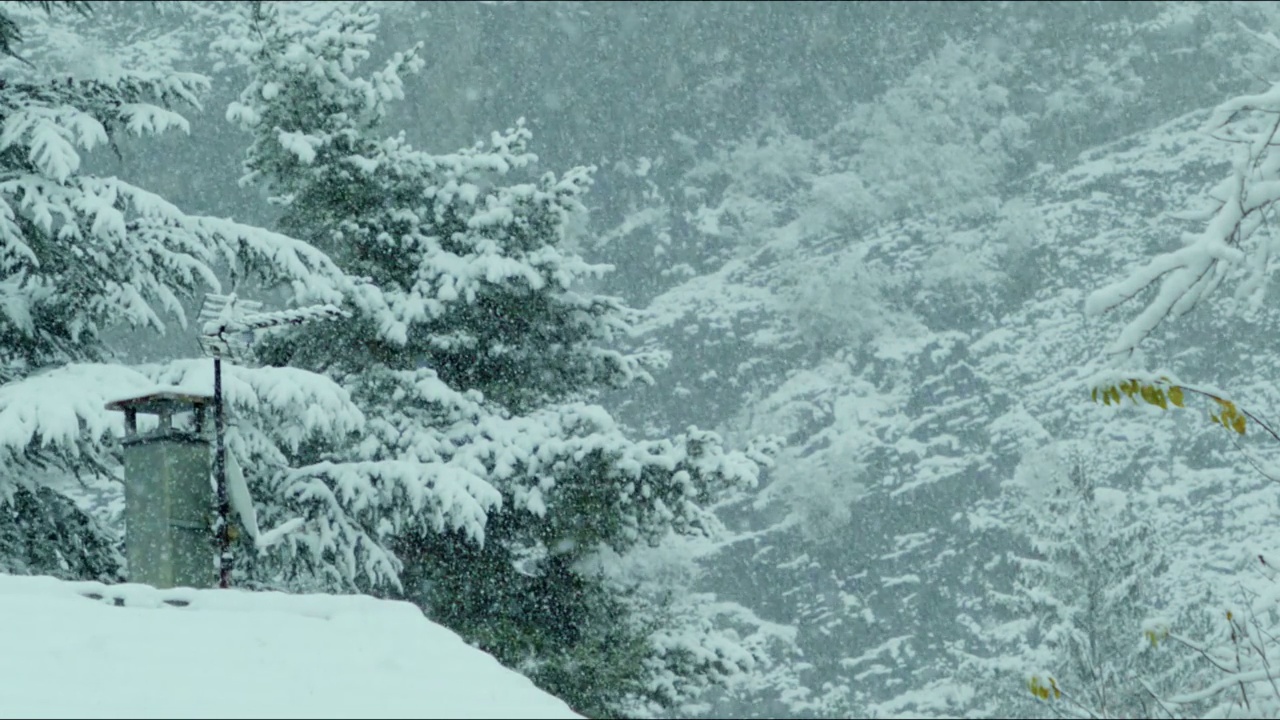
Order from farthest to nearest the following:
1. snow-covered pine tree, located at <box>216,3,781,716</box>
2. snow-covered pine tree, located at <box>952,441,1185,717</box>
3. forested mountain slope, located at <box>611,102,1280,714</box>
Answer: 1. forested mountain slope, located at <box>611,102,1280,714</box>
2. snow-covered pine tree, located at <box>952,441,1185,717</box>
3. snow-covered pine tree, located at <box>216,3,781,716</box>

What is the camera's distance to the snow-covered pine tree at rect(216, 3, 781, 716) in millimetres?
9570

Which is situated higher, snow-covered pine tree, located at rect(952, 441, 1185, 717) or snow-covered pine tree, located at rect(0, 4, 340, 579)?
snow-covered pine tree, located at rect(0, 4, 340, 579)

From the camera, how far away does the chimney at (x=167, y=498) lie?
625 cm

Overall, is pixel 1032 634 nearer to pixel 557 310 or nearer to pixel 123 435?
pixel 557 310

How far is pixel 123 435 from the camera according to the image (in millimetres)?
6688

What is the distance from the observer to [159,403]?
6.61m

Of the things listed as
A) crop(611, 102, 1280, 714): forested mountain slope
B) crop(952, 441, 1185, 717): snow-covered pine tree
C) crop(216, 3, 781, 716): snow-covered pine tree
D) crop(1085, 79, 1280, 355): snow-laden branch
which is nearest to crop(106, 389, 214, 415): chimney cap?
crop(216, 3, 781, 716): snow-covered pine tree

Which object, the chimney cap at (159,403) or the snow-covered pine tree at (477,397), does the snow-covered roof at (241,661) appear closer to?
the chimney cap at (159,403)

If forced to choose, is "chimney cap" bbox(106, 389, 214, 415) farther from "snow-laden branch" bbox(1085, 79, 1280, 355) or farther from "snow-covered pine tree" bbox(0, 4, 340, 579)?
"snow-laden branch" bbox(1085, 79, 1280, 355)

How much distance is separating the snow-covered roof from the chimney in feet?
5.51

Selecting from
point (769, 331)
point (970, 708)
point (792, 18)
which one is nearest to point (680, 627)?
point (970, 708)

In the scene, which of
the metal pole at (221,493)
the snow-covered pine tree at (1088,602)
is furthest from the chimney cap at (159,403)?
the snow-covered pine tree at (1088,602)

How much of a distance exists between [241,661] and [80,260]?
16.4ft

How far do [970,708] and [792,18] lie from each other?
32611 millimetres
